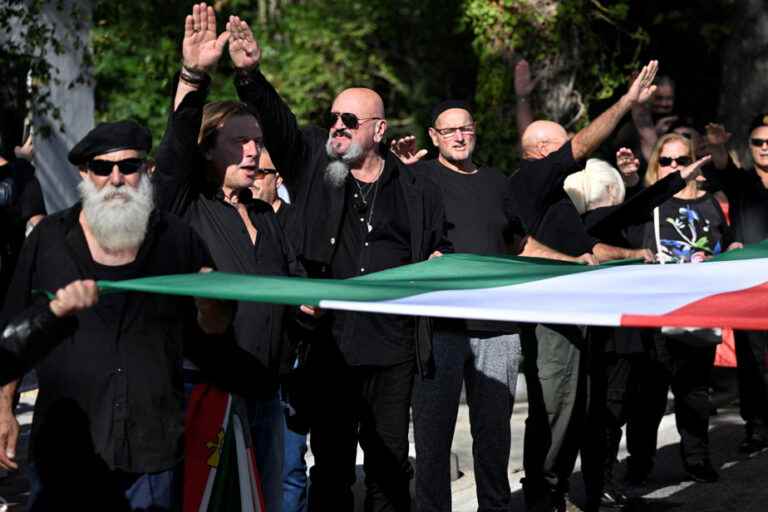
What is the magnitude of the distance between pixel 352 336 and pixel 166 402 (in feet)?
5.97

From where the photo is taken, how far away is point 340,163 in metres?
7.09

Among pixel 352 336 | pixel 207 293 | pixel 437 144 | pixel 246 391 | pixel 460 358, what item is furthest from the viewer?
pixel 437 144

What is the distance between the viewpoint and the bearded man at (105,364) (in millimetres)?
5098

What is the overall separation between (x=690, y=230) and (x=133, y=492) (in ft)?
17.6

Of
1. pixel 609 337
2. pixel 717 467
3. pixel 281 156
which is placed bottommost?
pixel 717 467

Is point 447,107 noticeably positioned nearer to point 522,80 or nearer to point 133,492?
point 522,80

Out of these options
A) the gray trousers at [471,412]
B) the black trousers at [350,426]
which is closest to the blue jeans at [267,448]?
the black trousers at [350,426]

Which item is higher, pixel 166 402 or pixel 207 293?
pixel 207 293

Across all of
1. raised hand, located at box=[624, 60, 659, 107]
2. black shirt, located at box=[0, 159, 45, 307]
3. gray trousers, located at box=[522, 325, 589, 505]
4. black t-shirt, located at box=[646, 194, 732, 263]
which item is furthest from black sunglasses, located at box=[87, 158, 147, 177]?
black t-shirt, located at box=[646, 194, 732, 263]

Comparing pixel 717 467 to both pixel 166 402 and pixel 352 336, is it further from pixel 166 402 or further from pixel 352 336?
pixel 166 402

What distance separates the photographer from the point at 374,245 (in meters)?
7.11

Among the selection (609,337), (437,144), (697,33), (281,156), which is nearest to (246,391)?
(281,156)

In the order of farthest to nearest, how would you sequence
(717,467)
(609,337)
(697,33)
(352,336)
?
(697,33)
(717,467)
(609,337)
(352,336)

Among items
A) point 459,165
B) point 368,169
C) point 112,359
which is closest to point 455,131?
point 459,165
